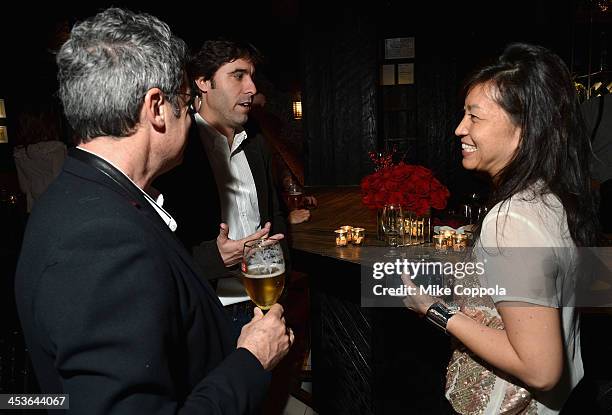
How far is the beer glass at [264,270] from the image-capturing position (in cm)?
134

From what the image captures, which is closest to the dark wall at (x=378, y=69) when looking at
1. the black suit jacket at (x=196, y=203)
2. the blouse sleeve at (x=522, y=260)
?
the black suit jacket at (x=196, y=203)

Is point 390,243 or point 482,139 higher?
point 482,139

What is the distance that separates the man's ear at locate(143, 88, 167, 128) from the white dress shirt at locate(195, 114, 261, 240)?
3.58 feet

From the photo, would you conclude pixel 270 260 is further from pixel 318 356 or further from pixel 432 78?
pixel 432 78

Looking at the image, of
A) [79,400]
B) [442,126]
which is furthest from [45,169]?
[442,126]

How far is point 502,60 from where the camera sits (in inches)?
52.2

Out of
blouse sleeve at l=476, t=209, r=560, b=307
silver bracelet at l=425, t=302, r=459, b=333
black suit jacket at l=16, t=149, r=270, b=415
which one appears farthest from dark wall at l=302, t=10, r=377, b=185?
black suit jacket at l=16, t=149, r=270, b=415

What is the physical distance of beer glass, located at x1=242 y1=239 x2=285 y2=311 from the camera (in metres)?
1.34

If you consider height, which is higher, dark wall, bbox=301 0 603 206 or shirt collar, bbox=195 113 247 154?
dark wall, bbox=301 0 603 206

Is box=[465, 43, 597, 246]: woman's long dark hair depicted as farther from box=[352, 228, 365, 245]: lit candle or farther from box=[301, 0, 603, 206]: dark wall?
box=[301, 0, 603, 206]: dark wall

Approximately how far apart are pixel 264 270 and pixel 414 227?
1.17 m

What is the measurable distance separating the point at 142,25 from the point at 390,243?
162 cm

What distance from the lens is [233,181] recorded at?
2275mm

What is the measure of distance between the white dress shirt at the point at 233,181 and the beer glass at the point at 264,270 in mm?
866
